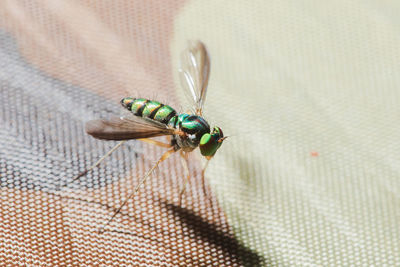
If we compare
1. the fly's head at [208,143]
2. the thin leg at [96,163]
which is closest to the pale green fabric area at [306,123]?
the fly's head at [208,143]

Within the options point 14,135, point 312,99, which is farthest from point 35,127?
point 312,99

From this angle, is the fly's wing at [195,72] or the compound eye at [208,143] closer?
the compound eye at [208,143]

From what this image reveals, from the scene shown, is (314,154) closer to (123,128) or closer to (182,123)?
(182,123)

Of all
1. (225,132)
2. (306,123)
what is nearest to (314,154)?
(306,123)

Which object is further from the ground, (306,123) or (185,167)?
(306,123)

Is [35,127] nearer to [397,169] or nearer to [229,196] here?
[229,196]

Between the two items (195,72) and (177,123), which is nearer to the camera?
(177,123)

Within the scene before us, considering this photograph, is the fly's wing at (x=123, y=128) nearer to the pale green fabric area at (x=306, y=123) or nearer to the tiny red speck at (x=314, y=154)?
the pale green fabric area at (x=306, y=123)
